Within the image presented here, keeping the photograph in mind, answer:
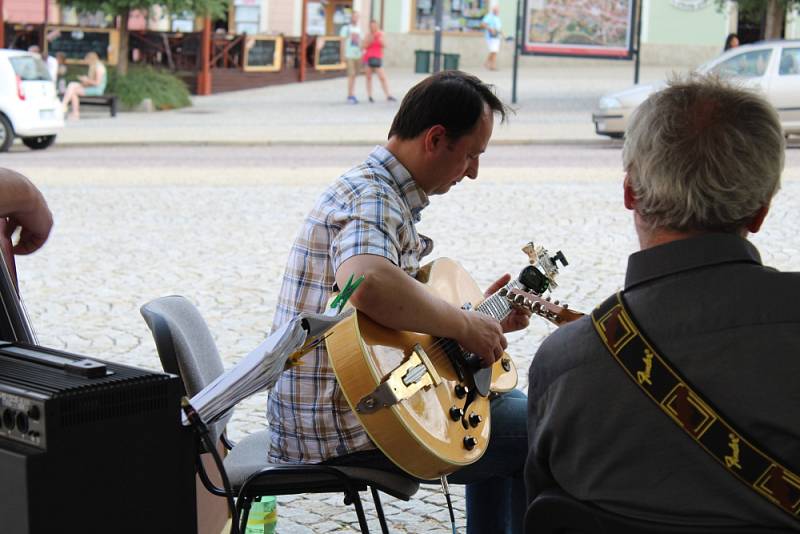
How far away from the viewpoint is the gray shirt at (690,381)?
6.68 ft

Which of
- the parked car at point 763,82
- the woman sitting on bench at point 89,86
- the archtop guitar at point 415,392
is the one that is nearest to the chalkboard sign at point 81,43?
the woman sitting on bench at point 89,86

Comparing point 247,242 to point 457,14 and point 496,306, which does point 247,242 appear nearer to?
point 496,306

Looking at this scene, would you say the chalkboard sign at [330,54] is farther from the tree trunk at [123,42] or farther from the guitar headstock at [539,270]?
the guitar headstock at [539,270]

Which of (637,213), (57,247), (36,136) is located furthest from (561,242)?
(36,136)

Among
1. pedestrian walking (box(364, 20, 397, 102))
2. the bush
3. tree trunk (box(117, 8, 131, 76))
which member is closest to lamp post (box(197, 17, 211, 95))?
the bush

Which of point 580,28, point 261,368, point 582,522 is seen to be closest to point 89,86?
point 580,28

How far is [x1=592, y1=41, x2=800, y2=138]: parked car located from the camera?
1775cm

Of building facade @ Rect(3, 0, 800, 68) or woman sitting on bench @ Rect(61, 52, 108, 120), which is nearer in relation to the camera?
woman sitting on bench @ Rect(61, 52, 108, 120)

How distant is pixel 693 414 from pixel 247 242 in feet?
26.4

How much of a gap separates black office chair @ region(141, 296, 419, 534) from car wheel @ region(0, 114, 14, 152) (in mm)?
15715

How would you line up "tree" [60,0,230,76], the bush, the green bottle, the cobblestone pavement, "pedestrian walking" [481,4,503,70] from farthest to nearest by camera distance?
"pedestrian walking" [481,4,503,70]
the bush
"tree" [60,0,230,76]
the cobblestone pavement
the green bottle

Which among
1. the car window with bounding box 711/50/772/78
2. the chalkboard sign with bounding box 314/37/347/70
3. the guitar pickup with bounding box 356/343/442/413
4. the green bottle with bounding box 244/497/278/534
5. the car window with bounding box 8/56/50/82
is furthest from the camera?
the chalkboard sign with bounding box 314/37/347/70

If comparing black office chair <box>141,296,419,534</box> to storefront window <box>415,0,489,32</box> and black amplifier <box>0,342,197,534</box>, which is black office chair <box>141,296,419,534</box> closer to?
black amplifier <box>0,342,197,534</box>

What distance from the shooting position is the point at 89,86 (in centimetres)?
2420
